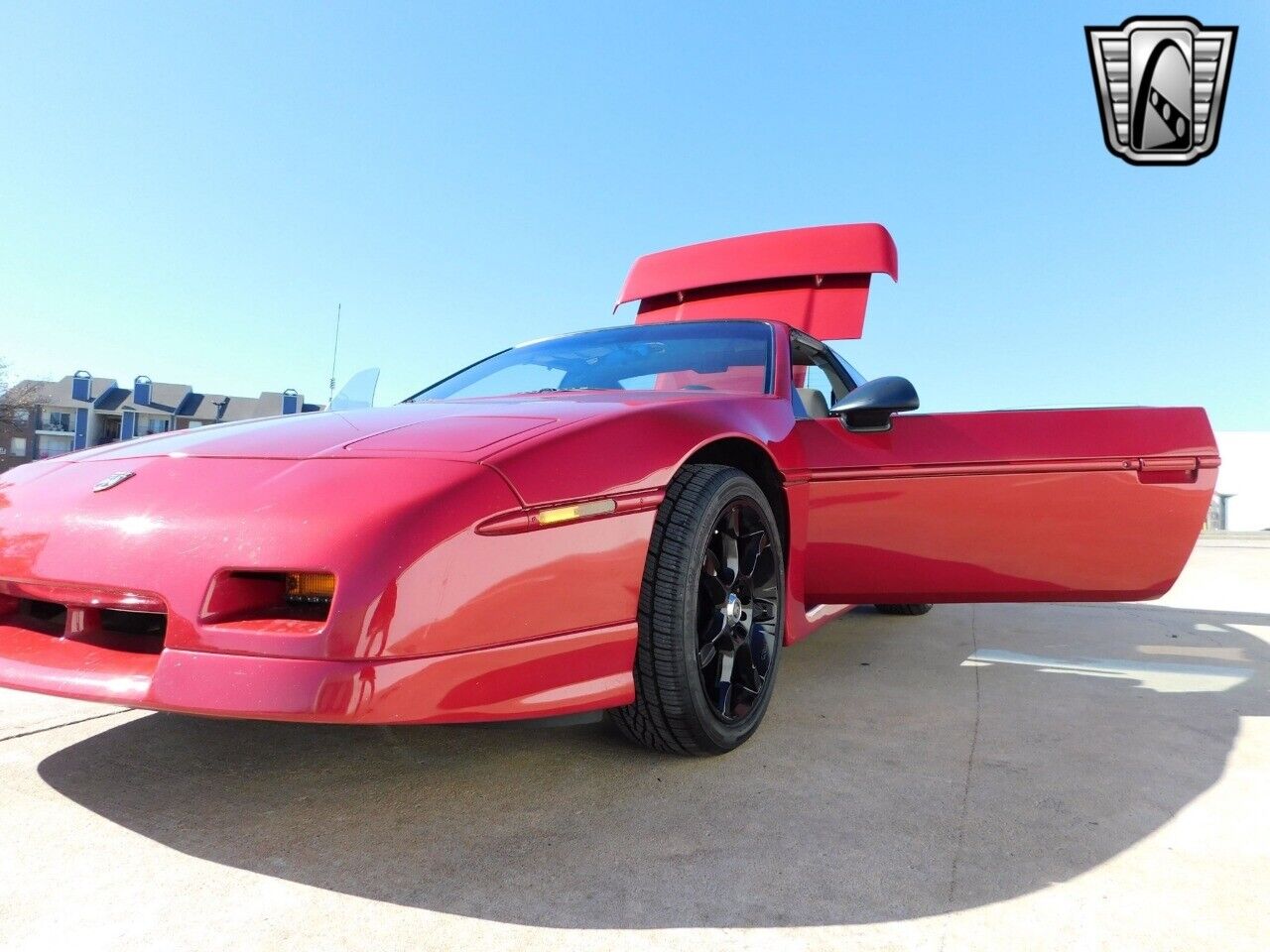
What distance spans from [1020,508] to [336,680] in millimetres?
1989

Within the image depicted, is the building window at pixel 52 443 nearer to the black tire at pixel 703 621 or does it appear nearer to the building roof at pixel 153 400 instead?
the building roof at pixel 153 400

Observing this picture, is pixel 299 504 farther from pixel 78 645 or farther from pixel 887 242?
pixel 887 242

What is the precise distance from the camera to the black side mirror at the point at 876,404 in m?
2.34

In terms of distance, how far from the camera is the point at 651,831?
1482 mm

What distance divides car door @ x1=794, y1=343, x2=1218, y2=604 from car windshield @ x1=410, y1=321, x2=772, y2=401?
38cm

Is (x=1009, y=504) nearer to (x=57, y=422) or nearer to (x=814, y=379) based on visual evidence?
(x=814, y=379)

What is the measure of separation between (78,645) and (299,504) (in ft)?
1.66

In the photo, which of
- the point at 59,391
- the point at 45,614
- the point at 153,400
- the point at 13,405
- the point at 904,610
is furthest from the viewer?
the point at 59,391

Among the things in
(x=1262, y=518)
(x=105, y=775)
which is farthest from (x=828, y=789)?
(x=1262, y=518)

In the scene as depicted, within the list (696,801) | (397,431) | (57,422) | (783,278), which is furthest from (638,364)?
(57,422)

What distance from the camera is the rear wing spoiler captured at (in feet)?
13.4

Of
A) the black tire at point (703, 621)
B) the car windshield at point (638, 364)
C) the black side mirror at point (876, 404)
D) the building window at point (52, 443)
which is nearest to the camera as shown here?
the black tire at point (703, 621)

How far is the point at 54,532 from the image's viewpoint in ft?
5.00

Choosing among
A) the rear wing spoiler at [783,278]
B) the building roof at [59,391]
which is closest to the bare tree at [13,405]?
→ the building roof at [59,391]
